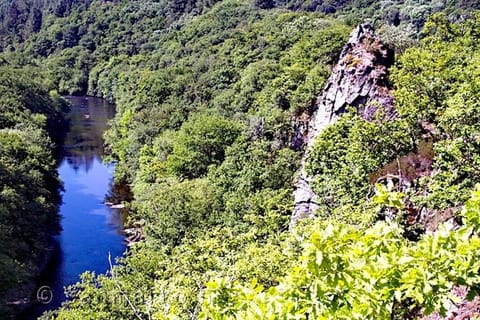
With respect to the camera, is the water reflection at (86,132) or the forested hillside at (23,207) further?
the water reflection at (86,132)

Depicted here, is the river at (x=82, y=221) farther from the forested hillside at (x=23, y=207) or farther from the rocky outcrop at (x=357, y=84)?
the rocky outcrop at (x=357, y=84)

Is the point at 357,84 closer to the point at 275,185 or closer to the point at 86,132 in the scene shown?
the point at 275,185

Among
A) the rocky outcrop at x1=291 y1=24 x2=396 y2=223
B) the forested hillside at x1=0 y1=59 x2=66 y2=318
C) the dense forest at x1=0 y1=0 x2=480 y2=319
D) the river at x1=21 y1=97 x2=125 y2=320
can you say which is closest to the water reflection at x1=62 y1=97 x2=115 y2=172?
the river at x1=21 y1=97 x2=125 y2=320

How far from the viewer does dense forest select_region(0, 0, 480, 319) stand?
553 cm

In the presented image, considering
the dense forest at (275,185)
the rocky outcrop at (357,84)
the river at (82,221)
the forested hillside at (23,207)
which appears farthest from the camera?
the river at (82,221)

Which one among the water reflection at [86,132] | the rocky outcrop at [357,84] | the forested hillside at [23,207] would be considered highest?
the rocky outcrop at [357,84]

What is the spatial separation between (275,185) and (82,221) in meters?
21.5

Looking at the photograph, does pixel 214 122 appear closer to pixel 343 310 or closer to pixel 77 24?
pixel 343 310

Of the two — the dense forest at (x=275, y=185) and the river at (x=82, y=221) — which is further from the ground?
the dense forest at (x=275, y=185)

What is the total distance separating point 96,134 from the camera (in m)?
87.9

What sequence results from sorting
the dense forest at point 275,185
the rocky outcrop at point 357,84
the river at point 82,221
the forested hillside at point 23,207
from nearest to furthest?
the dense forest at point 275,185, the rocky outcrop at point 357,84, the forested hillside at point 23,207, the river at point 82,221

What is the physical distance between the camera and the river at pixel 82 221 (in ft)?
128

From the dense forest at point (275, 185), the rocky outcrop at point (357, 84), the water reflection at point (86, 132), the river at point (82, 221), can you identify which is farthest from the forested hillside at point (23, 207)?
the rocky outcrop at point (357, 84)

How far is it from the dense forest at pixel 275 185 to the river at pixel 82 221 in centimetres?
179
